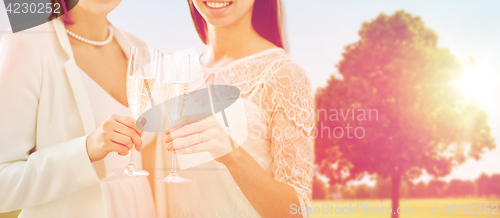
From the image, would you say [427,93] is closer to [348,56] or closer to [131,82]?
[348,56]

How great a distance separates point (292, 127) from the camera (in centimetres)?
125

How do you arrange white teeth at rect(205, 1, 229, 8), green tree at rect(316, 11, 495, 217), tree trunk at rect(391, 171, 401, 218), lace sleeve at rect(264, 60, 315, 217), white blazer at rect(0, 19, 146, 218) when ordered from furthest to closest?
green tree at rect(316, 11, 495, 217) → tree trunk at rect(391, 171, 401, 218) → white teeth at rect(205, 1, 229, 8) → lace sleeve at rect(264, 60, 315, 217) → white blazer at rect(0, 19, 146, 218)

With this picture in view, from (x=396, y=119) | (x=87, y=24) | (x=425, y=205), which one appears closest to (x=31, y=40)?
(x=87, y=24)

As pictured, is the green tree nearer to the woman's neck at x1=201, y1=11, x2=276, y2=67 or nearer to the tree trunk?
the tree trunk

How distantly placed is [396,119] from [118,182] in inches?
154

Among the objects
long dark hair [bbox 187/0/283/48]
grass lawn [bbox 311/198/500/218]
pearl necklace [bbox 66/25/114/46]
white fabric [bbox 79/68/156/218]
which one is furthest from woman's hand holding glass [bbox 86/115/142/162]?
grass lawn [bbox 311/198/500/218]

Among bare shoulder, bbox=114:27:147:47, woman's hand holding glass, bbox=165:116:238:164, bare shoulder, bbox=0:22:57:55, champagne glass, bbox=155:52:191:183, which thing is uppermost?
bare shoulder, bbox=114:27:147:47

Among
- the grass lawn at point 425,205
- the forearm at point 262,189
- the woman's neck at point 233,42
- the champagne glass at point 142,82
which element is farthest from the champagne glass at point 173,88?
the grass lawn at point 425,205

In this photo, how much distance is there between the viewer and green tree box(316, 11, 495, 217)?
447cm

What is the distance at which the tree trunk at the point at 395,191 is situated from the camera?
167 inches

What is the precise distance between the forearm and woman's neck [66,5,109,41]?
0.63 m

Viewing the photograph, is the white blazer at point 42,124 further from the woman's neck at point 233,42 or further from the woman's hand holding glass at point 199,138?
the woman's neck at point 233,42

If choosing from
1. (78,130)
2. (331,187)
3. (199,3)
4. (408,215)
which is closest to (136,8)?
(199,3)

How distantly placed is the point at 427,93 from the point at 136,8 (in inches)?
157
